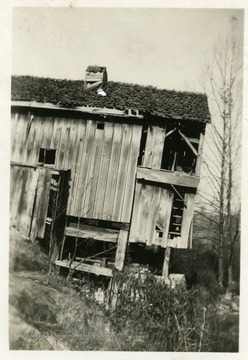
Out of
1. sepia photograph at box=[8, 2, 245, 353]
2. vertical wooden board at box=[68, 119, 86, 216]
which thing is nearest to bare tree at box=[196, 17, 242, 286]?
sepia photograph at box=[8, 2, 245, 353]

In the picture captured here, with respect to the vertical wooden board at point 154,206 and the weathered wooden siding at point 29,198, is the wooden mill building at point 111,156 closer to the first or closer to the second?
the vertical wooden board at point 154,206

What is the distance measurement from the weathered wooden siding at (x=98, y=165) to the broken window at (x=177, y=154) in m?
1.64

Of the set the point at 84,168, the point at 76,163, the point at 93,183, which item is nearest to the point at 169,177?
the point at 93,183

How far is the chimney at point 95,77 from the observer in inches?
374

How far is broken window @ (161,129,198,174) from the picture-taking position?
34.3 ft

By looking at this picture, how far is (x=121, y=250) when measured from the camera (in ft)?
31.4

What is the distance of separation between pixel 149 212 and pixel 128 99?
11.4 ft

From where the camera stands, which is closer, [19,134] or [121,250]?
[19,134]

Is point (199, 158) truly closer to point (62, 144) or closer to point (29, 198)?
point (62, 144)

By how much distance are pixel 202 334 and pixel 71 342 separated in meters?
2.76

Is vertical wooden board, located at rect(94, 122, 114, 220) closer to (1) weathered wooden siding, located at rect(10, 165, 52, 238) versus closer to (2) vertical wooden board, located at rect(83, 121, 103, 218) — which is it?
(2) vertical wooden board, located at rect(83, 121, 103, 218)

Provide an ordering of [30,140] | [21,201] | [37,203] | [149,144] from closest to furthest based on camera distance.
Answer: [21,201] < [37,203] < [30,140] < [149,144]

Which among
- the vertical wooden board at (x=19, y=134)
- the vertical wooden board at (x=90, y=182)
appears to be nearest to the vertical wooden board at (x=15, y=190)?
the vertical wooden board at (x=19, y=134)
